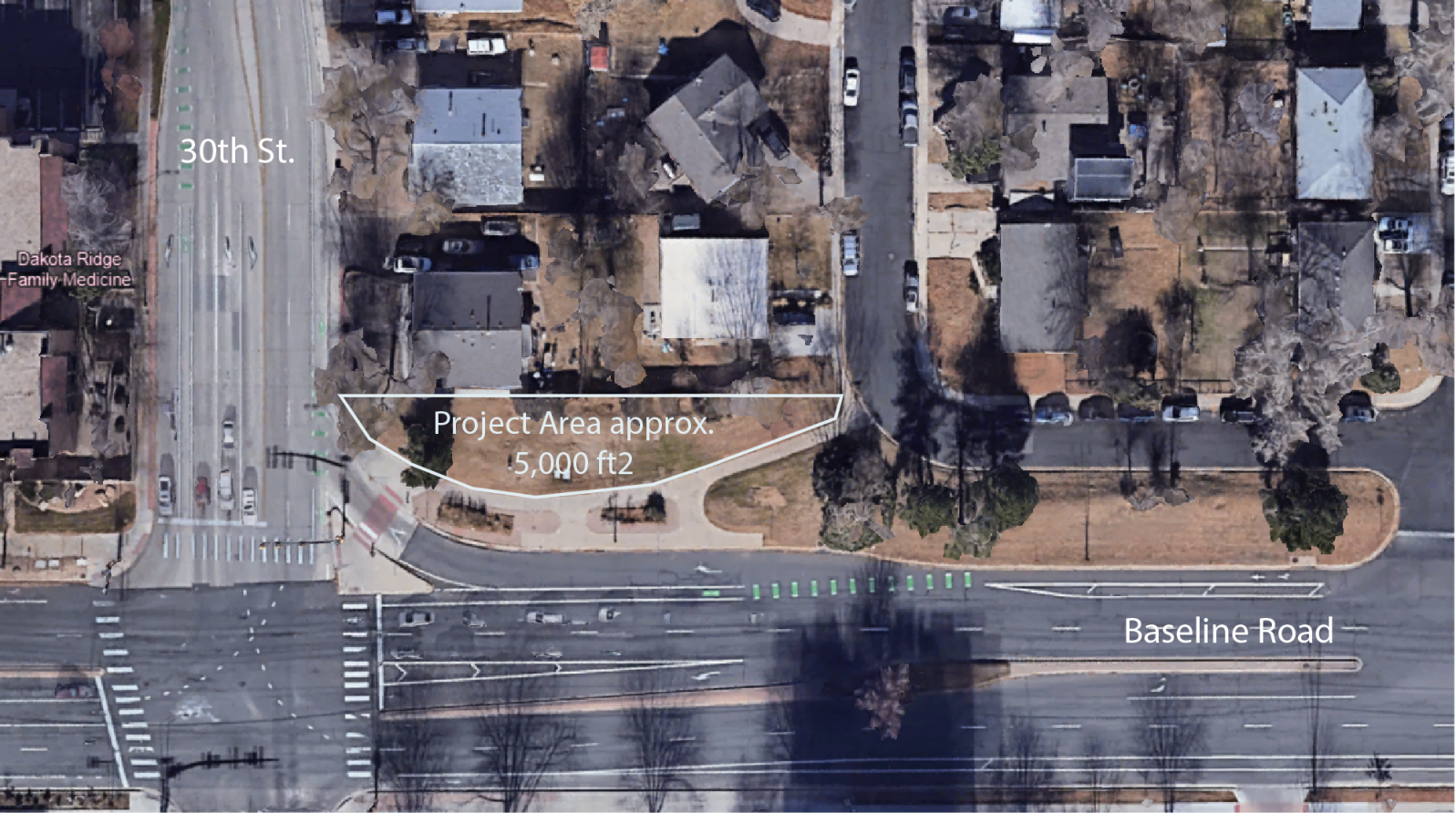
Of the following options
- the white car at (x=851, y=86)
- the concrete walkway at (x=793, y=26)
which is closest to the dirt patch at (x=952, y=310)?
the white car at (x=851, y=86)

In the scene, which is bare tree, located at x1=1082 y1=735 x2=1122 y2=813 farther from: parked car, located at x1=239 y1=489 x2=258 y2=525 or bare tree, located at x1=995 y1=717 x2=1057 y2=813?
parked car, located at x1=239 y1=489 x2=258 y2=525

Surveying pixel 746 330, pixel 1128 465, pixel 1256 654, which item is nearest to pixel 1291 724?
pixel 1256 654

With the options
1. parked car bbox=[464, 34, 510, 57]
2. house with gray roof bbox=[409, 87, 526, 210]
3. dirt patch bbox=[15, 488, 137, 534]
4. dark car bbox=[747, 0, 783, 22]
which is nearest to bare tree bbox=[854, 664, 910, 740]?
house with gray roof bbox=[409, 87, 526, 210]

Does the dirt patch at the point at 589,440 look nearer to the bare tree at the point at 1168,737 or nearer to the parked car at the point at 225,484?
A: the parked car at the point at 225,484

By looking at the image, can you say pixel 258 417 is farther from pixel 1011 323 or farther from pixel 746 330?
pixel 1011 323

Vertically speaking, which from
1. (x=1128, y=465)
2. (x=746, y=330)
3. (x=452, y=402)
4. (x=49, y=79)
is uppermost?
(x=49, y=79)

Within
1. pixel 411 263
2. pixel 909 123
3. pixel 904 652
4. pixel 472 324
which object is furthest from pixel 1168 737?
pixel 411 263
